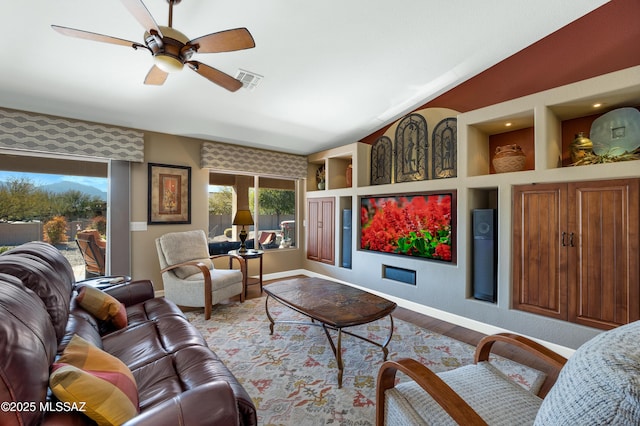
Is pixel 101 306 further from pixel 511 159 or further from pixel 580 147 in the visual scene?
pixel 580 147

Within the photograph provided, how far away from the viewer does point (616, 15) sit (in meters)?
2.49

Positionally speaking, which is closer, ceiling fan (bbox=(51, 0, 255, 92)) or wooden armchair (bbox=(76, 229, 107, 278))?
ceiling fan (bbox=(51, 0, 255, 92))

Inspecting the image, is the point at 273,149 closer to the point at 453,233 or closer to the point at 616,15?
the point at 453,233

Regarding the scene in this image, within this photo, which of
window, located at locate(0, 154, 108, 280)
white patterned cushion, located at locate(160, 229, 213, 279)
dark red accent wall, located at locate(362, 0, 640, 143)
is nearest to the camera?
dark red accent wall, located at locate(362, 0, 640, 143)

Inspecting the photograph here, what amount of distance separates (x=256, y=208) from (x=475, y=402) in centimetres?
437

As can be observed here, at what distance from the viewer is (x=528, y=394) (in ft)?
4.19

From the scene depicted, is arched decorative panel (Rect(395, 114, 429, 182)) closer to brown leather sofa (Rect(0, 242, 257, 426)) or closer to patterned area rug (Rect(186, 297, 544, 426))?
patterned area rug (Rect(186, 297, 544, 426))

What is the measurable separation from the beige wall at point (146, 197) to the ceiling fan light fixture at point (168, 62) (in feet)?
7.76

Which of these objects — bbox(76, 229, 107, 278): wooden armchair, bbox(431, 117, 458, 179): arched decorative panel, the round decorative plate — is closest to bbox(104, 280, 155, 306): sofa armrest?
bbox(76, 229, 107, 278): wooden armchair

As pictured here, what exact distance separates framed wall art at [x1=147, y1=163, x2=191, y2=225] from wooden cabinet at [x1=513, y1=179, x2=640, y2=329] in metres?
4.24

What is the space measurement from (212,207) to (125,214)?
3.94 feet

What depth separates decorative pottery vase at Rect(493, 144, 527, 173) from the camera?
9.42 feet

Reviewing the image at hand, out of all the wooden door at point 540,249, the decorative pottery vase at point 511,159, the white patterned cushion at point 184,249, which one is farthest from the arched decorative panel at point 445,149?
the white patterned cushion at point 184,249

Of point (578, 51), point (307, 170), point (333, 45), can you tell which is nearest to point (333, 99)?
point (333, 45)
